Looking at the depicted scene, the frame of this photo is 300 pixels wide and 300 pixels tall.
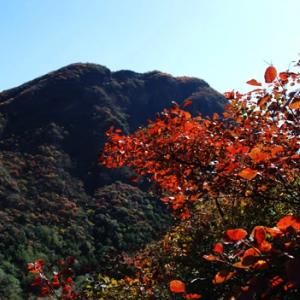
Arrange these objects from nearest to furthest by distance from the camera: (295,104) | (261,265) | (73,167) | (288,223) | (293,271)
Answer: (293,271), (288,223), (261,265), (295,104), (73,167)

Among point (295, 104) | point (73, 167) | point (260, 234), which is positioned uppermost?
point (295, 104)

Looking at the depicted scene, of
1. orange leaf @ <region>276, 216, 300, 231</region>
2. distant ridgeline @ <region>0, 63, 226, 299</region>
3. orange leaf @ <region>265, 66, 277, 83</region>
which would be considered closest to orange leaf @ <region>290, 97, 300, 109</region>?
orange leaf @ <region>265, 66, 277, 83</region>

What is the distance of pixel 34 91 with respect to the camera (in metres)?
50.8

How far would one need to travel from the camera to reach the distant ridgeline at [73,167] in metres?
28.5

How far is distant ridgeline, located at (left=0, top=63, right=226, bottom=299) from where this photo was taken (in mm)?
28516

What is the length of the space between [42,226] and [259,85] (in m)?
30.5

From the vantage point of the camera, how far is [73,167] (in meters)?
41.3

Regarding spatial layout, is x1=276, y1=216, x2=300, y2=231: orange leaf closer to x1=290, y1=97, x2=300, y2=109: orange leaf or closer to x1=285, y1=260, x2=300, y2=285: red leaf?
x1=285, y1=260, x2=300, y2=285: red leaf

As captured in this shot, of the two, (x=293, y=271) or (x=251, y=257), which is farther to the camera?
(x=251, y=257)

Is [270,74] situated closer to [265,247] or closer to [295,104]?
[295,104]

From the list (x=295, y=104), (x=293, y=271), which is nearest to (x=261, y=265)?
(x=293, y=271)

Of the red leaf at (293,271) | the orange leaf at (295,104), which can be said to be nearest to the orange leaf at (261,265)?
the red leaf at (293,271)

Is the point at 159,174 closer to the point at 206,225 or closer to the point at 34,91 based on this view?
the point at 206,225

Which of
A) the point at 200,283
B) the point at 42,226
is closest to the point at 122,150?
the point at 200,283
